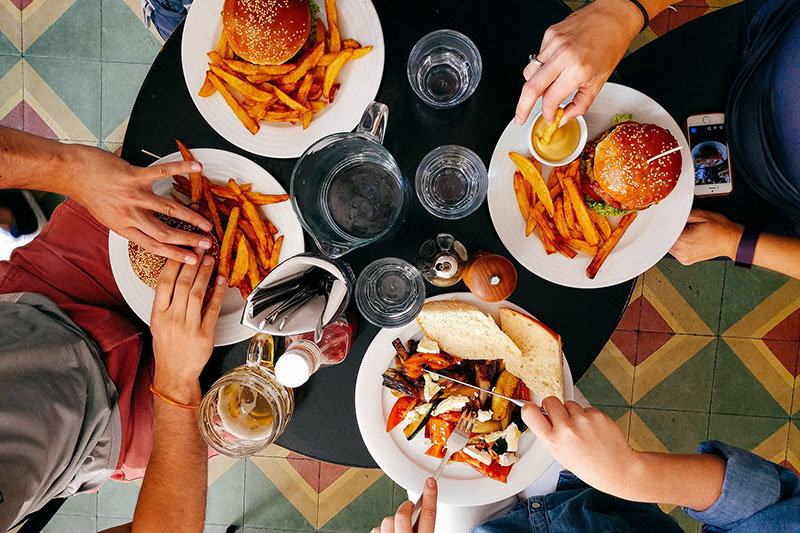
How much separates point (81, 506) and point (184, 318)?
78.4 inches

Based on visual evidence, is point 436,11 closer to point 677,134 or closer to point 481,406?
point 677,134

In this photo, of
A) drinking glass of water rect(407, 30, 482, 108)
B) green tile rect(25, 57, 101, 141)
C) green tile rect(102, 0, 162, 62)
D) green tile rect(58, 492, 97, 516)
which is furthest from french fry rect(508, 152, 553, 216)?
green tile rect(58, 492, 97, 516)

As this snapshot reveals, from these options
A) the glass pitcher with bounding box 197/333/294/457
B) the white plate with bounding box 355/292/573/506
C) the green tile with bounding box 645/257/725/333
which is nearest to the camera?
the glass pitcher with bounding box 197/333/294/457

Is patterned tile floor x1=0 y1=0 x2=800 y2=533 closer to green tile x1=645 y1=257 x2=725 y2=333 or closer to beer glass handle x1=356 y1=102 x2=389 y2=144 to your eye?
green tile x1=645 y1=257 x2=725 y2=333

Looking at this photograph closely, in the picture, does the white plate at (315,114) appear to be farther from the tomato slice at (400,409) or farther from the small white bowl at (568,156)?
the tomato slice at (400,409)

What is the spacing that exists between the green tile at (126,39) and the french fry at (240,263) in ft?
5.46

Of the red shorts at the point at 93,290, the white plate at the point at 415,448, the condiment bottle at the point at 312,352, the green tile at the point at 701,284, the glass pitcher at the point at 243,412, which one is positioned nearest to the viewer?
the condiment bottle at the point at 312,352

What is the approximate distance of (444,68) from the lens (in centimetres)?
163

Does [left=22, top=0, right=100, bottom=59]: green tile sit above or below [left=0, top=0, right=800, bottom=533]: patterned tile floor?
above

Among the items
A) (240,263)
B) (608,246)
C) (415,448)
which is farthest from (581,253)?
(240,263)

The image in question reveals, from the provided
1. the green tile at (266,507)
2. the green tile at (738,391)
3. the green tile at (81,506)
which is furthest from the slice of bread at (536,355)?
the green tile at (81,506)

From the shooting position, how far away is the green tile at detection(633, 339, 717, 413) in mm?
2709

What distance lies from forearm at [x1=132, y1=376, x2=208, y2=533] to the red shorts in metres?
0.13

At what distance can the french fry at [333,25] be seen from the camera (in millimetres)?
1525
